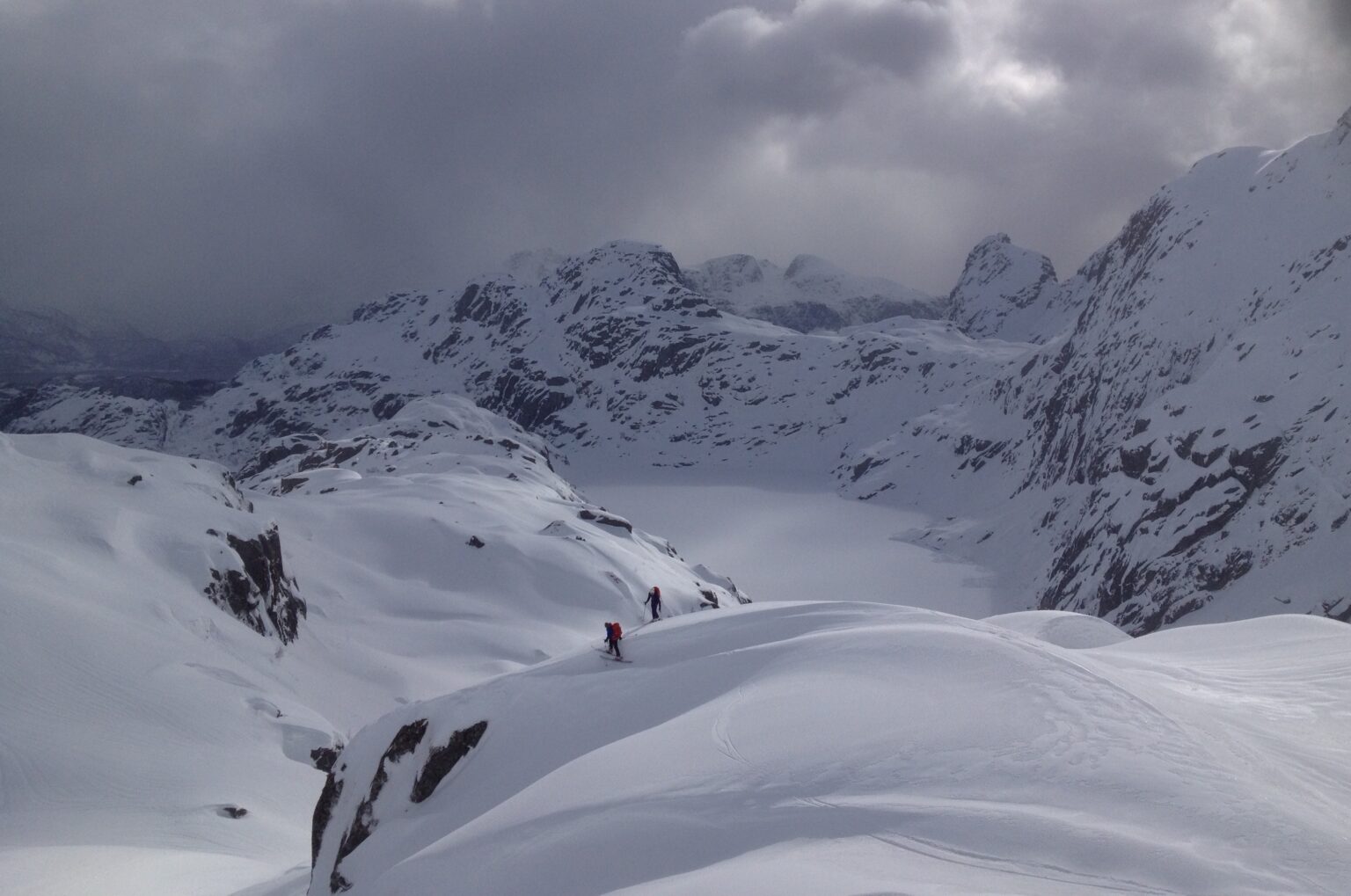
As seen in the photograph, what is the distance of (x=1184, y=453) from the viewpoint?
105438 millimetres

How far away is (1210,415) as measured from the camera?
4131 inches

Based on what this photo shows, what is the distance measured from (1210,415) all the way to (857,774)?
378ft

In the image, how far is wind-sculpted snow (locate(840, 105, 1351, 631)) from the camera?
292 ft

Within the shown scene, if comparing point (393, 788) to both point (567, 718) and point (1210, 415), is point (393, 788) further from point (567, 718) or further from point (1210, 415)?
point (1210, 415)

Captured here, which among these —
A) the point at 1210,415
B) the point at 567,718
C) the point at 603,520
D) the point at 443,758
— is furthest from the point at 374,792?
the point at 1210,415

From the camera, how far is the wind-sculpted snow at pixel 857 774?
9.17m

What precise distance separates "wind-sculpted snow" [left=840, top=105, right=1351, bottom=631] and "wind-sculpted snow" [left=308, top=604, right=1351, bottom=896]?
78.2 m

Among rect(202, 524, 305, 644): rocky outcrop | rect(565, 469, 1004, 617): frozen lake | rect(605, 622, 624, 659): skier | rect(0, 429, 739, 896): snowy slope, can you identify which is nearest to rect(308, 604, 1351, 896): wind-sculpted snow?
rect(605, 622, 624, 659): skier

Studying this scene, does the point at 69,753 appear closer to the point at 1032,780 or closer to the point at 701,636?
the point at 701,636

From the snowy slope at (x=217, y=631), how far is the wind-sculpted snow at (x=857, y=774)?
37.2 feet

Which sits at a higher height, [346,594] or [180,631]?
[346,594]

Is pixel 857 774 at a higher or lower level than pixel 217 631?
lower

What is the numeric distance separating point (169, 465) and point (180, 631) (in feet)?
69.8

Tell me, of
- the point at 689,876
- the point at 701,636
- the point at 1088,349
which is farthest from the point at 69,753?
the point at 1088,349
